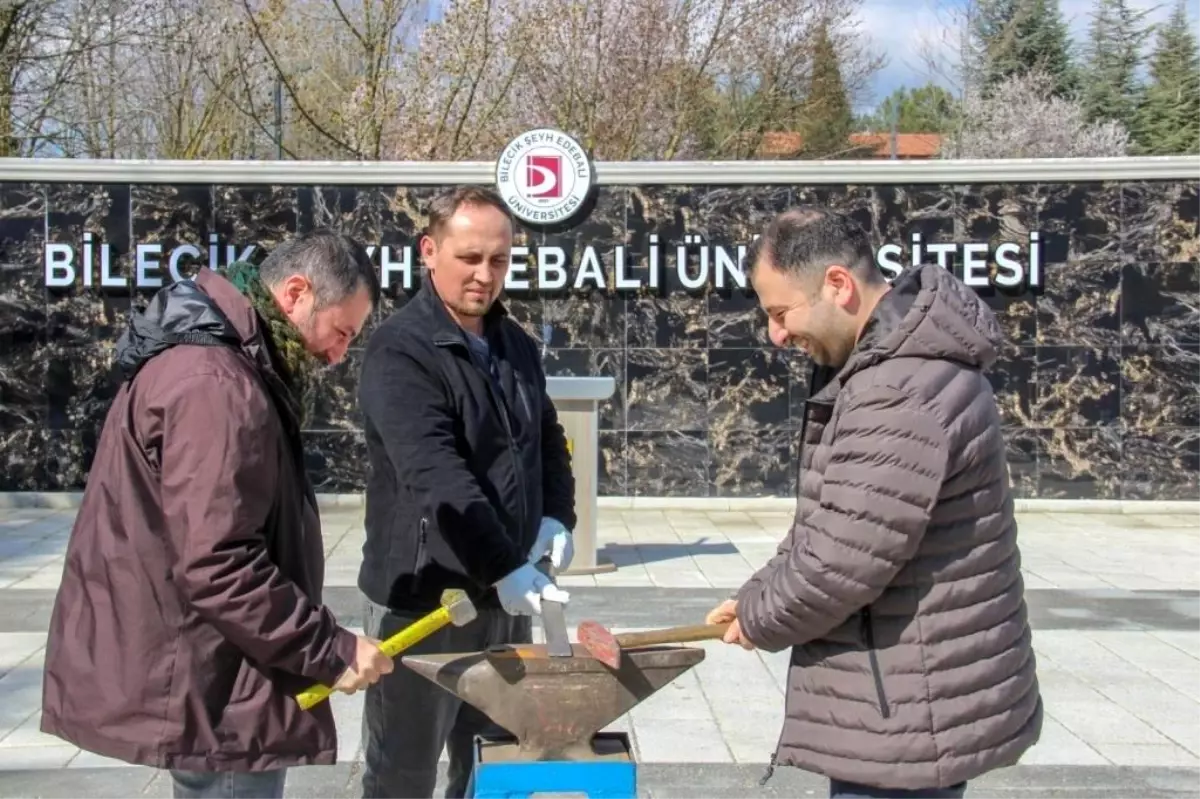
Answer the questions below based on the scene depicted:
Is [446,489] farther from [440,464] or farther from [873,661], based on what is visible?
[873,661]

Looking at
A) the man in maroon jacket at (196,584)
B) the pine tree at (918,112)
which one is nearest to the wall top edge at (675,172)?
the man in maroon jacket at (196,584)

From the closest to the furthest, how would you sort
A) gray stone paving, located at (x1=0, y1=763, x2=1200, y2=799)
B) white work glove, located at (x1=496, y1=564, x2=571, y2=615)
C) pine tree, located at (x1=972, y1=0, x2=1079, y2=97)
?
white work glove, located at (x1=496, y1=564, x2=571, y2=615), gray stone paving, located at (x1=0, y1=763, x2=1200, y2=799), pine tree, located at (x1=972, y1=0, x2=1079, y2=97)

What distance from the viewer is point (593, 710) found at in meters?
2.89

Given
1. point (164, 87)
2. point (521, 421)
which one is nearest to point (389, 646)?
point (521, 421)

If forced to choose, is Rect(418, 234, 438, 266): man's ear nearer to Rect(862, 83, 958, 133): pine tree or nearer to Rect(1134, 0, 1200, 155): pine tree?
Rect(862, 83, 958, 133): pine tree

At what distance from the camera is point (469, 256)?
3.46 meters

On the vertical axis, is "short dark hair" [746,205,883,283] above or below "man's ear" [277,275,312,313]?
above

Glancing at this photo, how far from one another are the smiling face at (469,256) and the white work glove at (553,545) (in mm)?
609

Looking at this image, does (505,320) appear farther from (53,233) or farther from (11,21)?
(11,21)

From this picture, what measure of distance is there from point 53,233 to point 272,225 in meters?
1.99

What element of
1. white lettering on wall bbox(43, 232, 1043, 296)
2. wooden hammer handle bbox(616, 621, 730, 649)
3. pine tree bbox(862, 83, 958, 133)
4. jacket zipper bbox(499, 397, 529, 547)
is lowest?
wooden hammer handle bbox(616, 621, 730, 649)

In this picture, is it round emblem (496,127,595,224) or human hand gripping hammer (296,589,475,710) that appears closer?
human hand gripping hammer (296,589,475,710)

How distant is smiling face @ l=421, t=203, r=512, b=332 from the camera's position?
3439mm

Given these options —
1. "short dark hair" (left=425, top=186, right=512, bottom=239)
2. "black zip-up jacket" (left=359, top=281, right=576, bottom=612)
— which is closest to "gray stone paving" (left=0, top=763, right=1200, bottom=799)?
"black zip-up jacket" (left=359, top=281, right=576, bottom=612)
